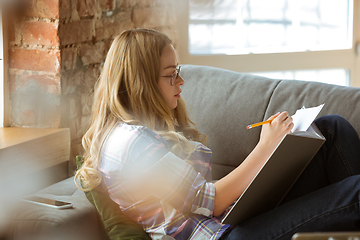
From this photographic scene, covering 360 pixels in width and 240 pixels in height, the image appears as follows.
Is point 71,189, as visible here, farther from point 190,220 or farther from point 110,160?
point 190,220

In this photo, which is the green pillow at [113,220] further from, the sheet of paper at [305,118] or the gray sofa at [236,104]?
the sheet of paper at [305,118]

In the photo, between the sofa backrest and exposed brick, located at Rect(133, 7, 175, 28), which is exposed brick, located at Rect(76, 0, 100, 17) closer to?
exposed brick, located at Rect(133, 7, 175, 28)

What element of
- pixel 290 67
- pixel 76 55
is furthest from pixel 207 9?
pixel 76 55

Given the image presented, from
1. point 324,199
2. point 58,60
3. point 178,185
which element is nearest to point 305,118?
point 324,199

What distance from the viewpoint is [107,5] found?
1.52 metres

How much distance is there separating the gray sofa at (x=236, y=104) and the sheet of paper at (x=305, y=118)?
266mm

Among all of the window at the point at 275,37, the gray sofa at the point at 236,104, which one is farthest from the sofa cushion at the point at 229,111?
the window at the point at 275,37

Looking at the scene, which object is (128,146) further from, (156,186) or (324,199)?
(324,199)

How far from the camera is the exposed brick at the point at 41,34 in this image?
1.20 metres

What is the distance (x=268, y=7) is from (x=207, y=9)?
40 centimetres

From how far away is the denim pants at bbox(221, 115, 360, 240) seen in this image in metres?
0.80

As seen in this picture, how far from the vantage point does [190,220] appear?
97cm

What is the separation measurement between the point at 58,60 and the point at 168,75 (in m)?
0.44

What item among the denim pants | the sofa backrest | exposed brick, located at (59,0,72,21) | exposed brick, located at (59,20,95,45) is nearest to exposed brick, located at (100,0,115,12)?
exposed brick, located at (59,20,95,45)
